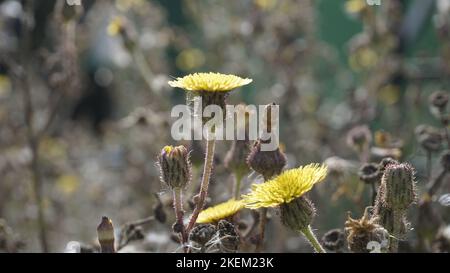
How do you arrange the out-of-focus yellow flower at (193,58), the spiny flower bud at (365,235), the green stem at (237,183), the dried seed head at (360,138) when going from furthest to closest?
the out-of-focus yellow flower at (193,58), the dried seed head at (360,138), the green stem at (237,183), the spiny flower bud at (365,235)

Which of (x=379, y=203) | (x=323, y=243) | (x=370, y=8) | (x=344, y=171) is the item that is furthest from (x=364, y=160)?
(x=370, y=8)

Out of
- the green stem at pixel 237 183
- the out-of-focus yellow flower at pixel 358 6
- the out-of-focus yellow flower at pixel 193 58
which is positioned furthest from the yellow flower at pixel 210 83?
the out-of-focus yellow flower at pixel 193 58

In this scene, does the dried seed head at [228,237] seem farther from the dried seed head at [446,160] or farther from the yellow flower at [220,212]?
the dried seed head at [446,160]

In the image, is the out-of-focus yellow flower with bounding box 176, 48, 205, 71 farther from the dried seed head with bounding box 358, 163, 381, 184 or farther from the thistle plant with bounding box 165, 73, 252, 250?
the thistle plant with bounding box 165, 73, 252, 250

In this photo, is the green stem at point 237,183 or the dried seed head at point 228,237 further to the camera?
the green stem at point 237,183

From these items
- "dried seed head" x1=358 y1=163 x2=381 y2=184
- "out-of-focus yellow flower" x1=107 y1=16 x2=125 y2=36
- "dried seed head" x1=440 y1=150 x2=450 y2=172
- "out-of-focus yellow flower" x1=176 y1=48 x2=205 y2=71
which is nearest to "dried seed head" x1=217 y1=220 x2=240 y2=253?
"dried seed head" x1=358 y1=163 x2=381 y2=184

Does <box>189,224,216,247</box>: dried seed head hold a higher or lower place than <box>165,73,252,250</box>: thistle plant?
lower

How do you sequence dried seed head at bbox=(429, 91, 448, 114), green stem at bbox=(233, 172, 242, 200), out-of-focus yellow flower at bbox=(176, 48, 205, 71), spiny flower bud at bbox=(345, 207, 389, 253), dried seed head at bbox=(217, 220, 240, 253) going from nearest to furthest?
spiny flower bud at bbox=(345, 207, 389, 253), dried seed head at bbox=(217, 220, 240, 253), green stem at bbox=(233, 172, 242, 200), dried seed head at bbox=(429, 91, 448, 114), out-of-focus yellow flower at bbox=(176, 48, 205, 71)

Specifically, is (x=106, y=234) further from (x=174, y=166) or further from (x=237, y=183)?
(x=237, y=183)
